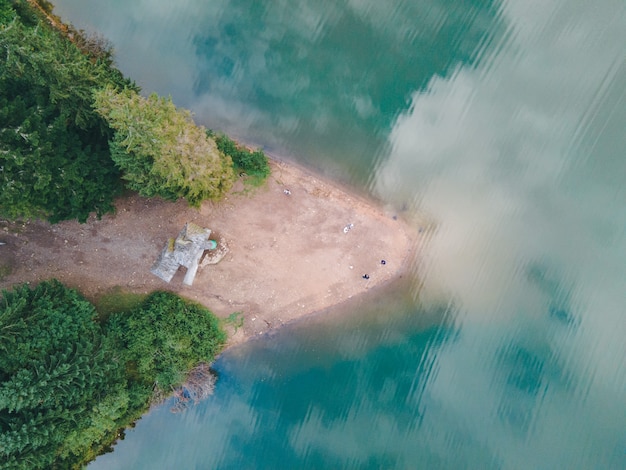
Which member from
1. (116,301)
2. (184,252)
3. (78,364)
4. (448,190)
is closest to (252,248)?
(184,252)

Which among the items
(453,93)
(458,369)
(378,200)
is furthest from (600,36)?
(458,369)

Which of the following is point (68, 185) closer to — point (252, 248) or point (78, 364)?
point (78, 364)

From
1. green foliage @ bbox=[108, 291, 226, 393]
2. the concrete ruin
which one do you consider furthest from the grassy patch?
the concrete ruin

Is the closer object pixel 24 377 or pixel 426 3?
pixel 24 377

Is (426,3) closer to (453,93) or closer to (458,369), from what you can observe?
(453,93)

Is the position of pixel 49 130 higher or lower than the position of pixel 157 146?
lower
